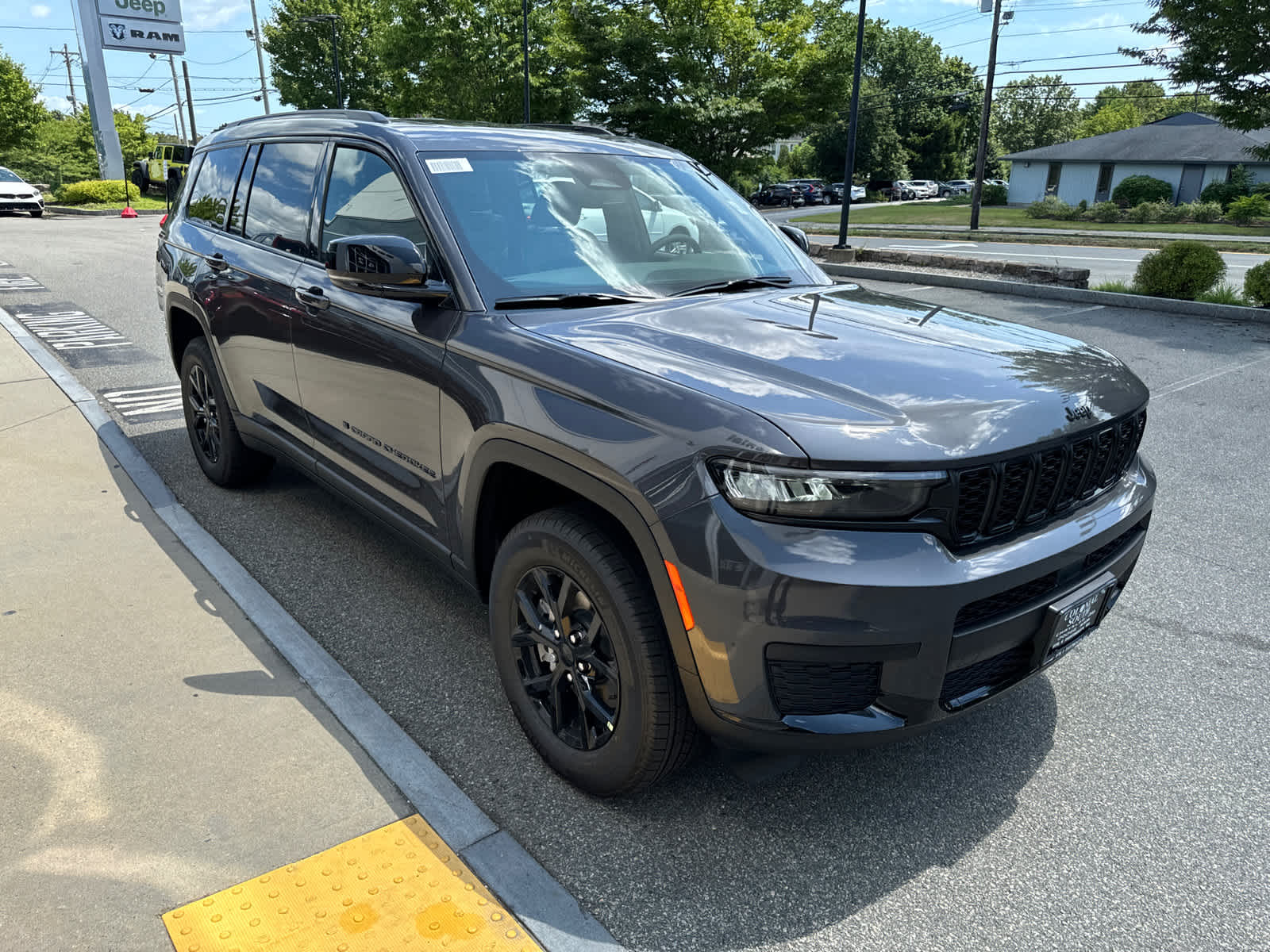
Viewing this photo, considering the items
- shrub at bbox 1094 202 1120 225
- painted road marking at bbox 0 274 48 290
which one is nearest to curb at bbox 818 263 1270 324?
painted road marking at bbox 0 274 48 290

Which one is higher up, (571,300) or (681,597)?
(571,300)

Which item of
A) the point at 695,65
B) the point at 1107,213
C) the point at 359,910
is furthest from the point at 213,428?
the point at 1107,213

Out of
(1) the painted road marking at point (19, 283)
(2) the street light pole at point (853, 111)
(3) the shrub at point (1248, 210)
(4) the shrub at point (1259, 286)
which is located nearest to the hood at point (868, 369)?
(4) the shrub at point (1259, 286)

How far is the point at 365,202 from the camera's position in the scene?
11.5 feet

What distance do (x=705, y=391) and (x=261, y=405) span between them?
110 inches

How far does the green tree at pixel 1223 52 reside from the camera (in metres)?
10.3

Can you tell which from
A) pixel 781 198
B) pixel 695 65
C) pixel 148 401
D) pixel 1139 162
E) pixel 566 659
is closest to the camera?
pixel 566 659

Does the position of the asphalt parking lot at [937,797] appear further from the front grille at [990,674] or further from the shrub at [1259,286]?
the shrub at [1259,286]

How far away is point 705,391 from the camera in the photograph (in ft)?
7.43

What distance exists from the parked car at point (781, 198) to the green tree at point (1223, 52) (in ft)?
147

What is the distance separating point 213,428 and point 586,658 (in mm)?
3398

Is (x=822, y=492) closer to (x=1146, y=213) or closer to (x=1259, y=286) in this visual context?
(x=1259, y=286)

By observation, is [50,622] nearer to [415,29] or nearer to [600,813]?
[600,813]

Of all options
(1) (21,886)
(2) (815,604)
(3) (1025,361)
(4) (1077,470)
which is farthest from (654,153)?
(1) (21,886)
